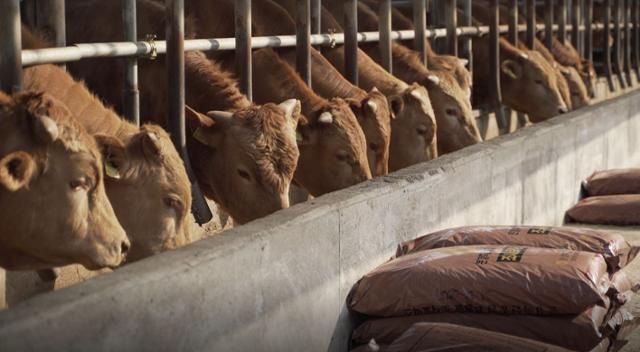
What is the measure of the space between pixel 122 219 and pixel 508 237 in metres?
2.04

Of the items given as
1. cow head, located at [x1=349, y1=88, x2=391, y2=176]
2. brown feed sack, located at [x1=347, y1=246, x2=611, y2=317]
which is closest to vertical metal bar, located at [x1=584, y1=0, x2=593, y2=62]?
cow head, located at [x1=349, y1=88, x2=391, y2=176]

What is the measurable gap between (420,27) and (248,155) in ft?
17.0

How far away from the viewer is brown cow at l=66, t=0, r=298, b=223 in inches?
307

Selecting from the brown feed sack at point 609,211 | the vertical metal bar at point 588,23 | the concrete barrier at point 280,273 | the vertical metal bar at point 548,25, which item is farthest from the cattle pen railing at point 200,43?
the vertical metal bar at point 588,23

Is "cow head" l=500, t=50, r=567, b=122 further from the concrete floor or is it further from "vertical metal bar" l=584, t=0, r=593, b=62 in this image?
the concrete floor

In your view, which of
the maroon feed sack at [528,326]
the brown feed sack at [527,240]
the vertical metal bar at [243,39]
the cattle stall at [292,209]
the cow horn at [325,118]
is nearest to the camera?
the cattle stall at [292,209]

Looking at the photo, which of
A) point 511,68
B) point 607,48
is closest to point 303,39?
point 511,68

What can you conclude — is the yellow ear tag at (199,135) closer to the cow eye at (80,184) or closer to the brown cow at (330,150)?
the brown cow at (330,150)

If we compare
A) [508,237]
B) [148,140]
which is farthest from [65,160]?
[508,237]

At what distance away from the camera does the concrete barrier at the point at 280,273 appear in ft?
11.9

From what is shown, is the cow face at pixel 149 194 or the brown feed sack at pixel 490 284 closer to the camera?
the brown feed sack at pixel 490 284

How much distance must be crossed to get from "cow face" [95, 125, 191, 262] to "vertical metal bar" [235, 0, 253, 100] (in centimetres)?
198

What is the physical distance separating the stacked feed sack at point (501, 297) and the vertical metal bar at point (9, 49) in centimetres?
204

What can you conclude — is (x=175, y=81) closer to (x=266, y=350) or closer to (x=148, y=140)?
(x=148, y=140)
